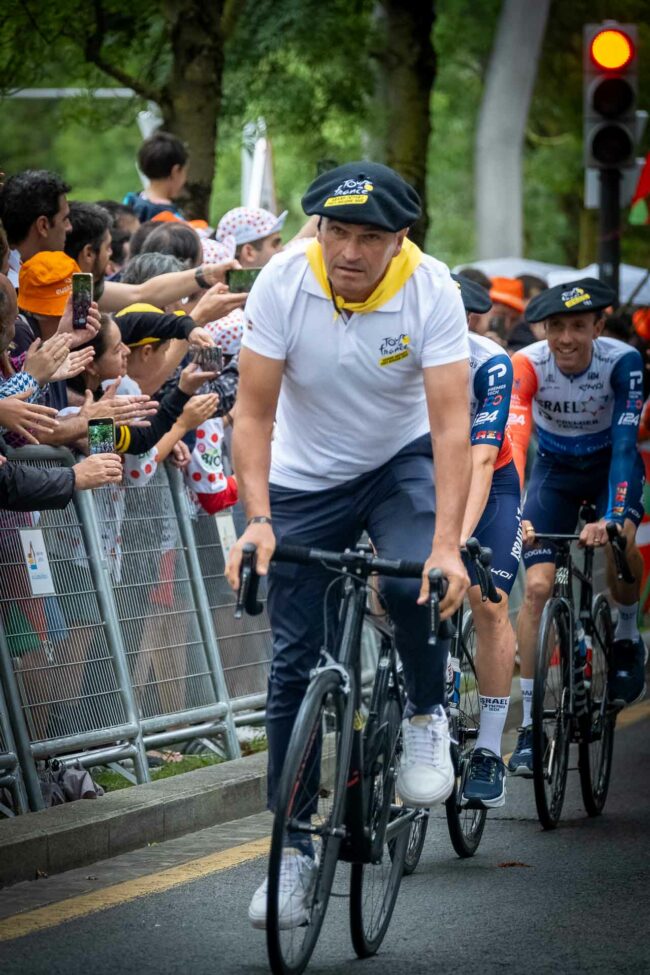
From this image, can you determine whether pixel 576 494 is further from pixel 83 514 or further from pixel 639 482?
pixel 83 514

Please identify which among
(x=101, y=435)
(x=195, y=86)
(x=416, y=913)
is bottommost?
(x=416, y=913)

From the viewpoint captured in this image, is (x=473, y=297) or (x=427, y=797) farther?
(x=473, y=297)

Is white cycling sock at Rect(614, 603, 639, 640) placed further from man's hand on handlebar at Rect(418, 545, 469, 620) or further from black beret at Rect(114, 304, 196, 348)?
man's hand on handlebar at Rect(418, 545, 469, 620)

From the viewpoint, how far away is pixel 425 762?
5.57m

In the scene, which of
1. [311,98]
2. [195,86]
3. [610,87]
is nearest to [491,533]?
[610,87]

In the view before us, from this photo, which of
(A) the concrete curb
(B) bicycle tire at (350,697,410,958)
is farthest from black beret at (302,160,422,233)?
(A) the concrete curb

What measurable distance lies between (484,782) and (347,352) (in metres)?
2.14

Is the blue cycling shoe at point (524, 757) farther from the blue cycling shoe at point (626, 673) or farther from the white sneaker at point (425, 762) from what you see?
the white sneaker at point (425, 762)

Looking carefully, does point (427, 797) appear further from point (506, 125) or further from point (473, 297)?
point (506, 125)

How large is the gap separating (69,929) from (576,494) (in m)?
3.93

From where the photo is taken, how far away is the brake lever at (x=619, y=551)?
8.04 m

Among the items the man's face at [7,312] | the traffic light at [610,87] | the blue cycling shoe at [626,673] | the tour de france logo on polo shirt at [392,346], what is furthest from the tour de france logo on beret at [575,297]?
the traffic light at [610,87]

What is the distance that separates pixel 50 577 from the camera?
7.31m

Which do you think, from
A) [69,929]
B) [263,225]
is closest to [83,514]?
[69,929]
